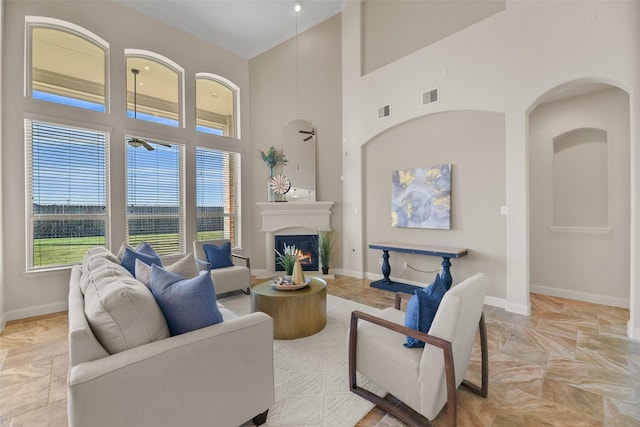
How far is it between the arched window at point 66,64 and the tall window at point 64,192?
0.45m

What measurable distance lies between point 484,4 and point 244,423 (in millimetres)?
5467

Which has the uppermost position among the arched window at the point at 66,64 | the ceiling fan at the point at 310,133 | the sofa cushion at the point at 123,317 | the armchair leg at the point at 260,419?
the arched window at the point at 66,64

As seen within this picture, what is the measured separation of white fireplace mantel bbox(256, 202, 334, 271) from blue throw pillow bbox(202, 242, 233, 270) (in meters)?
1.36

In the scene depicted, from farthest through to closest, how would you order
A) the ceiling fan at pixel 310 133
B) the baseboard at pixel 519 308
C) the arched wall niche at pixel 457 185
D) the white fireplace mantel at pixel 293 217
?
the ceiling fan at pixel 310 133, the white fireplace mantel at pixel 293 217, the arched wall niche at pixel 457 185, the baseboard at pixel 519 308

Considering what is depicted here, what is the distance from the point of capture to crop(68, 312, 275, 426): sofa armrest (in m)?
1.21

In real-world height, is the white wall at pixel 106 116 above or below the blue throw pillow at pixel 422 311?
above

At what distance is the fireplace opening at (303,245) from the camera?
5828 mm

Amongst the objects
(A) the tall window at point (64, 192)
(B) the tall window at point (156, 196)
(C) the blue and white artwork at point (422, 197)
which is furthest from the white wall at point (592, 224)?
(A) the tall window at point (64, 192)

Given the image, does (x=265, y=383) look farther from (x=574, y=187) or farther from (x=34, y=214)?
(x=574, y=187)

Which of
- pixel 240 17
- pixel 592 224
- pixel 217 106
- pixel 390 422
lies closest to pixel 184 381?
pixel 390 422

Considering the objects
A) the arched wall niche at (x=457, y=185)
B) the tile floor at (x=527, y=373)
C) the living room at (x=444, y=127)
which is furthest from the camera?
the arched wall niche at (x=457, y=185)

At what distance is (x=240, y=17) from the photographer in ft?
17.4

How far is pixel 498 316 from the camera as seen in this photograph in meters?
3.52

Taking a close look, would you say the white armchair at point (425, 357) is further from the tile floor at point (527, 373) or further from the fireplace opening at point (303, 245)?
the fireplace opening at point (303, 245)
